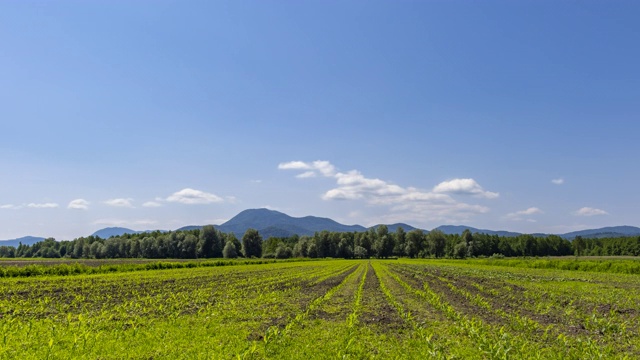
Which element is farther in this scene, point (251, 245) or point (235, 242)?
point (235, 242)

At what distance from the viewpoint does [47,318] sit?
17.8m

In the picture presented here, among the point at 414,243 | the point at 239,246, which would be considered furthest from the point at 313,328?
the point at 414,243

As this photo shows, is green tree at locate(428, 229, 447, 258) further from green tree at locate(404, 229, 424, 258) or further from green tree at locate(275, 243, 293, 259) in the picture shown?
Result: green tree at locate(275, 243, 293, 259)

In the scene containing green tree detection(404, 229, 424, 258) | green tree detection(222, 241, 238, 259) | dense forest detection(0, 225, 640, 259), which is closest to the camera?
green tree detection(222, 241, 238, 259)

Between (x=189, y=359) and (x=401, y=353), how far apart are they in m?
7.01

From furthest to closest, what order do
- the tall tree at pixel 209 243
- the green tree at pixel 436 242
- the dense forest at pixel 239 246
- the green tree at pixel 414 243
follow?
the green tree at pixel 436 242 < the green tree at pixel 414 243 < the dense forest at pixel 239 246 < the tall tree at pixel 209 243

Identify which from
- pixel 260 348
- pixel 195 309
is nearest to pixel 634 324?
pixel 260 348

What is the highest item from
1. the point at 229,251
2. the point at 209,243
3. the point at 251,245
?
the point at 209,243

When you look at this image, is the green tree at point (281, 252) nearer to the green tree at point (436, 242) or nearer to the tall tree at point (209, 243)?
the tall tree at point (209, 243)

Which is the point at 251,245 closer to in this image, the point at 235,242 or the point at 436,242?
the point at 235,242

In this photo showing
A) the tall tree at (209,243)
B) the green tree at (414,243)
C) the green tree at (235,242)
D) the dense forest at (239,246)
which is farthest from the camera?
the green tree at (414,243)

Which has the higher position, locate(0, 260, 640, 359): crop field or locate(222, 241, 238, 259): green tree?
locate(0, 260, 640, 359): crop field

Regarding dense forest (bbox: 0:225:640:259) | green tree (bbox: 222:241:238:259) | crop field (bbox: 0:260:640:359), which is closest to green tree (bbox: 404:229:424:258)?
dense forest (bbox: 0:225:640:259)

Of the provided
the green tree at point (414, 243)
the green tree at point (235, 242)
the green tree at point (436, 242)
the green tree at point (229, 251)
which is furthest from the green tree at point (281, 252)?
the green tree at point (436, 242)
